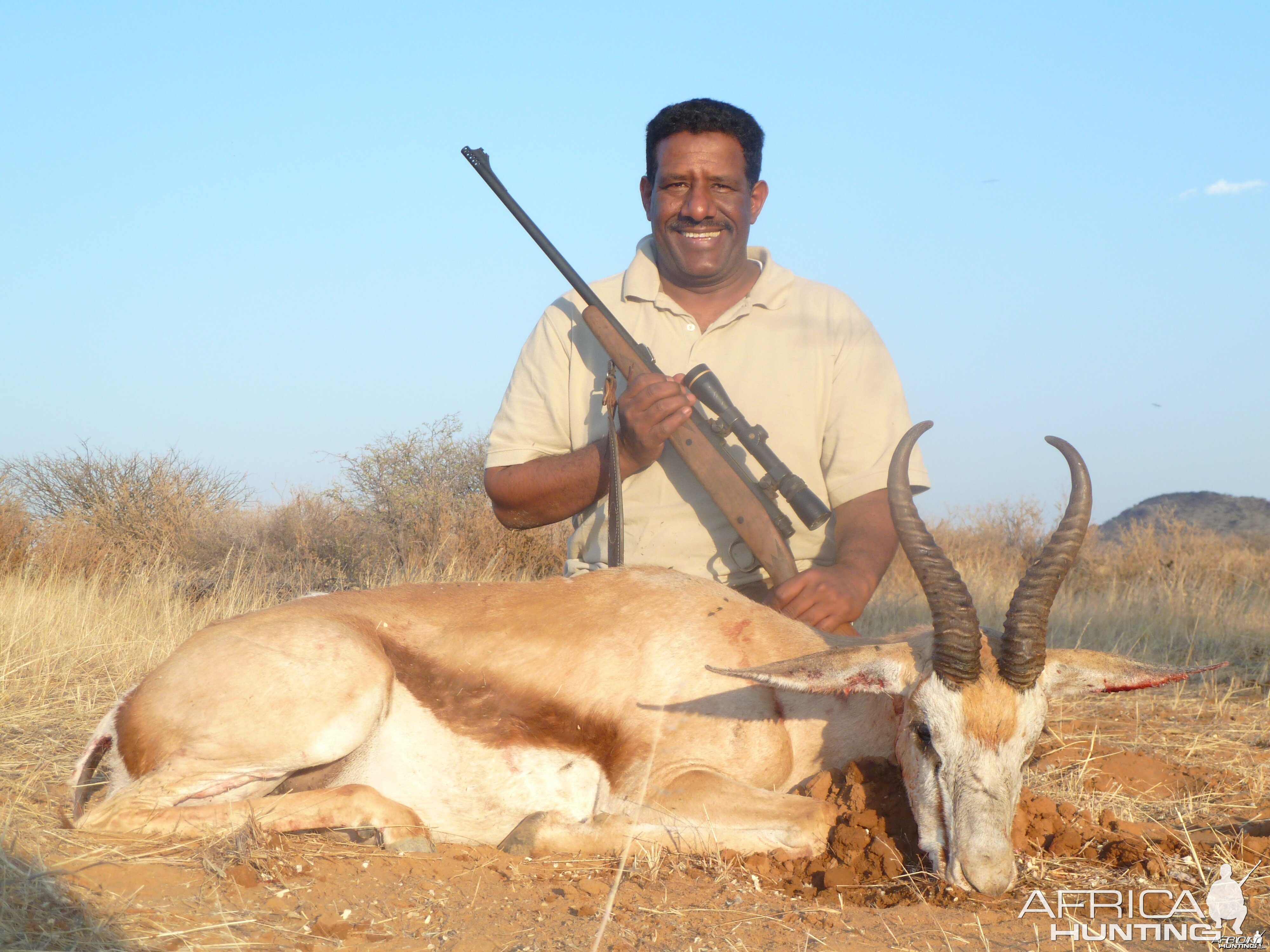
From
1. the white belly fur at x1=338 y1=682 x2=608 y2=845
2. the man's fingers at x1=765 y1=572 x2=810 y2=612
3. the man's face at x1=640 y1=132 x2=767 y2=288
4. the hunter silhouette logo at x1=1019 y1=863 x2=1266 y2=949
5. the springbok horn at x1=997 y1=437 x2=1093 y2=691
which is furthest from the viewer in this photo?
the man's face at x1=640 y1=132 x2=767 y2=288

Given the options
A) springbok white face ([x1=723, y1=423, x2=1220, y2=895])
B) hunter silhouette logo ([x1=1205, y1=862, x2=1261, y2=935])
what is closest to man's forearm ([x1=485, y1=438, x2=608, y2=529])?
springbok white face ([x1=723, y1=423, x2=1220, y2=895])

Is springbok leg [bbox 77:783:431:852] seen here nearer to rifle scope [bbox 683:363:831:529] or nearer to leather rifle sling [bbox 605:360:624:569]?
leather rifle sling [bbox 605:360:624:569]

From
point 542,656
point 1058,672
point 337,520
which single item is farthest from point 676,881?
point 337,520

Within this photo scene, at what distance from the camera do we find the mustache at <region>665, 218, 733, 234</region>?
577cm

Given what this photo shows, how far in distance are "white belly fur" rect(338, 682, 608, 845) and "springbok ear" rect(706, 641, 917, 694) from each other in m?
0.84

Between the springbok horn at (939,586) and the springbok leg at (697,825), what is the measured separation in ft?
2.43

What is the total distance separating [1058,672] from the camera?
3658 mm

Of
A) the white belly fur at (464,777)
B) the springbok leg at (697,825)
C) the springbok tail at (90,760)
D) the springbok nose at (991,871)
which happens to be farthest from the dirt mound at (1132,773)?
the springbok tail at (90,760)

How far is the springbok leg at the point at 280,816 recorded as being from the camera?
3.60 metres

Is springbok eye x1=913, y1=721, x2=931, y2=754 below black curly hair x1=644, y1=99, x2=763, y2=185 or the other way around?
below

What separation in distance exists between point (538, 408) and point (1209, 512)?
21305 mm

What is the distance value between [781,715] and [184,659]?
2360 millimetres

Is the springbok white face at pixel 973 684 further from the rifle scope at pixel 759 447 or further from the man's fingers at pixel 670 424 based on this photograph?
the man's fingers at pixel 670 424

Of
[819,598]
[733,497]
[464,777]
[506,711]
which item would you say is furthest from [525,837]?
[733,497]
